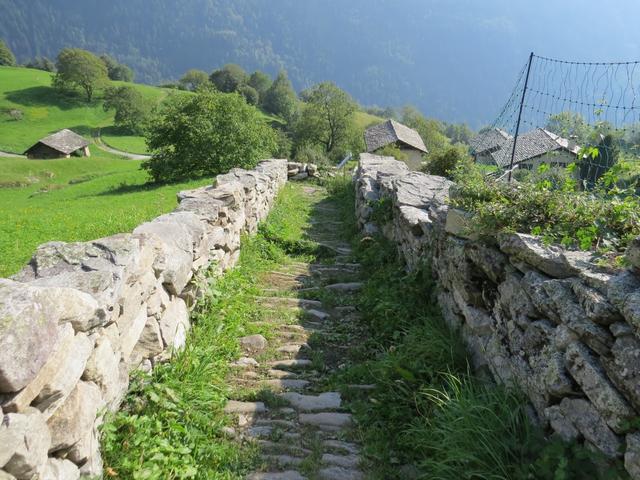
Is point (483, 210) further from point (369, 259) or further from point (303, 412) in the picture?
point (369, 259)

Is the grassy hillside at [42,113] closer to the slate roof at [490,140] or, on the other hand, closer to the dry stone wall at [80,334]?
the slate roof at [490,140]

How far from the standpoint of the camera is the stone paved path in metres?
3.73

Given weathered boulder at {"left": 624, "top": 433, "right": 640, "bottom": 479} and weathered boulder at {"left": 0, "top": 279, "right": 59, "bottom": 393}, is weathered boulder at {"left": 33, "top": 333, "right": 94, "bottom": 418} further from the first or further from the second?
weathered boulder at {"left": 624, "top": 433, "right": 640, "bottom": 479}

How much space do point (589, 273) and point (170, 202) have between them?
11438 millimetres

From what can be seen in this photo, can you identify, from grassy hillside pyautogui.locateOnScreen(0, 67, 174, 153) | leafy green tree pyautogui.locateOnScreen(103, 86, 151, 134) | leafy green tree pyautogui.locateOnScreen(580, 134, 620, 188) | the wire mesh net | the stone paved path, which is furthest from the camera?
leafy green tree pyautogui.locateOnScreen(103, 86, 151, 134)

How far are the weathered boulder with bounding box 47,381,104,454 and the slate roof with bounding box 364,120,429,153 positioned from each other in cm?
3879

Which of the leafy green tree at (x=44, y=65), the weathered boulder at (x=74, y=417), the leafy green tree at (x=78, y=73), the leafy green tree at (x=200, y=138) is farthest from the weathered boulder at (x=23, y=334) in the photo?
the leafy green tree at (x=44, y=65)

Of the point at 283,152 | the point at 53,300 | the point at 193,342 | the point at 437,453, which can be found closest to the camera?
the point at 53,300

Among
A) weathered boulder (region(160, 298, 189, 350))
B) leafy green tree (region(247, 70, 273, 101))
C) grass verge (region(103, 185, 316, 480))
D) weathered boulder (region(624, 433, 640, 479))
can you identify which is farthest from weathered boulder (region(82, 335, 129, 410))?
leafy green tree (region(247, 70, 273, 101))

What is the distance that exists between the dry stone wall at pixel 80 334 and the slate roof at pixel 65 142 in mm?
56922

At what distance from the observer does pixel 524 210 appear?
4.35 meters

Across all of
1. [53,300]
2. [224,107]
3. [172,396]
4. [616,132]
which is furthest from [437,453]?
[224,107]

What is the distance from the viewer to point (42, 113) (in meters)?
71.4

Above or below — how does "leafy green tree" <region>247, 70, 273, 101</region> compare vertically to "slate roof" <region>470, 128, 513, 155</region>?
above
